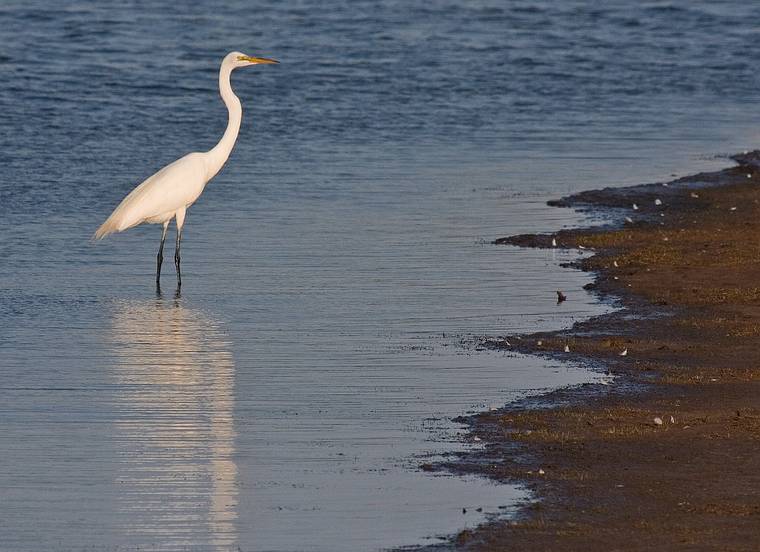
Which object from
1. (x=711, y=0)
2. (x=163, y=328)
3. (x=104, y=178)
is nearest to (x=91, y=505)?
(x=163, y=328)

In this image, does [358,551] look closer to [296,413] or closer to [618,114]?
[296,413]

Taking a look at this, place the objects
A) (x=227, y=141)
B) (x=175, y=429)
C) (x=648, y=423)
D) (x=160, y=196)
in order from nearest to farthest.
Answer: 1. (x=175, y=429)
2. (x=648, y=423)
3. (x=160, y=196)
4. (x=227, y=141)

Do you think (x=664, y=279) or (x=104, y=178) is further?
(x=104, y=178)

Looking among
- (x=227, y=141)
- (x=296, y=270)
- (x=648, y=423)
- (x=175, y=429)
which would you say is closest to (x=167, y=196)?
(x=227, y=141)

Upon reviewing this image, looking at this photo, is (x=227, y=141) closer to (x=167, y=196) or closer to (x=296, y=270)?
(x=167, y=196)

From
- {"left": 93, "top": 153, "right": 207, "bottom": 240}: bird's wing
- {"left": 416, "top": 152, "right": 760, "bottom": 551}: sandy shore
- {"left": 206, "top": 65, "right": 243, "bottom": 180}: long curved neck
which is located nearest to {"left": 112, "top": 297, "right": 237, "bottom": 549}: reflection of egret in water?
{"left": 416, "top": 152, "right": 760, "bottom": 551}: sandy shore

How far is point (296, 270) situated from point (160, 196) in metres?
1.61

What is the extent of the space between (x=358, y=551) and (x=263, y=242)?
7391 mm

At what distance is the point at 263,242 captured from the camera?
13258 mm

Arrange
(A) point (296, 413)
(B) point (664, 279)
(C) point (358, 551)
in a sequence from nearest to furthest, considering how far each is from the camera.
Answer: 1. (C) point (358, 551)
2. (A) point (296, 413)
3. (B) point (664, 279)

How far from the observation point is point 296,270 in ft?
39.5

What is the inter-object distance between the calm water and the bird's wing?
344 millimetres

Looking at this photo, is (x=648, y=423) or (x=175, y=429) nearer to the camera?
(x=175, y=429)

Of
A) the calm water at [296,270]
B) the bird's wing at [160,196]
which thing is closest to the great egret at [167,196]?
the bird's wing at [160,196]
